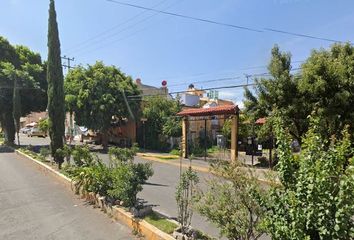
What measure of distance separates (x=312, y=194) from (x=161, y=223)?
3895 millimetres

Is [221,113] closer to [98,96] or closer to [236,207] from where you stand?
[98,96]

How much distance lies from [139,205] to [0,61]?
29911 mm

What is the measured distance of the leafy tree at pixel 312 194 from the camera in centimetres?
364

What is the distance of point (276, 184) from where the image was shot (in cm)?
461

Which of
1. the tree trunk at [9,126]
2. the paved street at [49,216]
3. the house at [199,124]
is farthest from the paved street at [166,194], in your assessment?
the tree trunk at [9,126]

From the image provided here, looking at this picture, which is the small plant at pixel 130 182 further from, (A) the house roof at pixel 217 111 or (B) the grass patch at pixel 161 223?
(A) the house roof at pixel 217 111

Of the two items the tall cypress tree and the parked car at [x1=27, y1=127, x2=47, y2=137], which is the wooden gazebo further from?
the parked car at [x1=27, y1=127, x2=47, y2=137]

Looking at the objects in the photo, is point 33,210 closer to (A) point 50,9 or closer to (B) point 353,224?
→ (B) point 353,224

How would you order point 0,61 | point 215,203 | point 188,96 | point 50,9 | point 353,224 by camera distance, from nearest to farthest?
1. point 353,224
2. point 215,203
3. point 50,9
4. point 0,61
5. point 188,96

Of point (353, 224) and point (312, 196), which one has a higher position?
point (312, 196)

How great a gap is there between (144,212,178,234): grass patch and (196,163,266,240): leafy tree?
1451 mm

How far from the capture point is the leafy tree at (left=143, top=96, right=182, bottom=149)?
96.7 feet

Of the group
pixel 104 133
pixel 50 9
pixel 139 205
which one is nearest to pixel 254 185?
pixel 139 205

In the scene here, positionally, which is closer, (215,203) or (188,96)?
(215,203)
